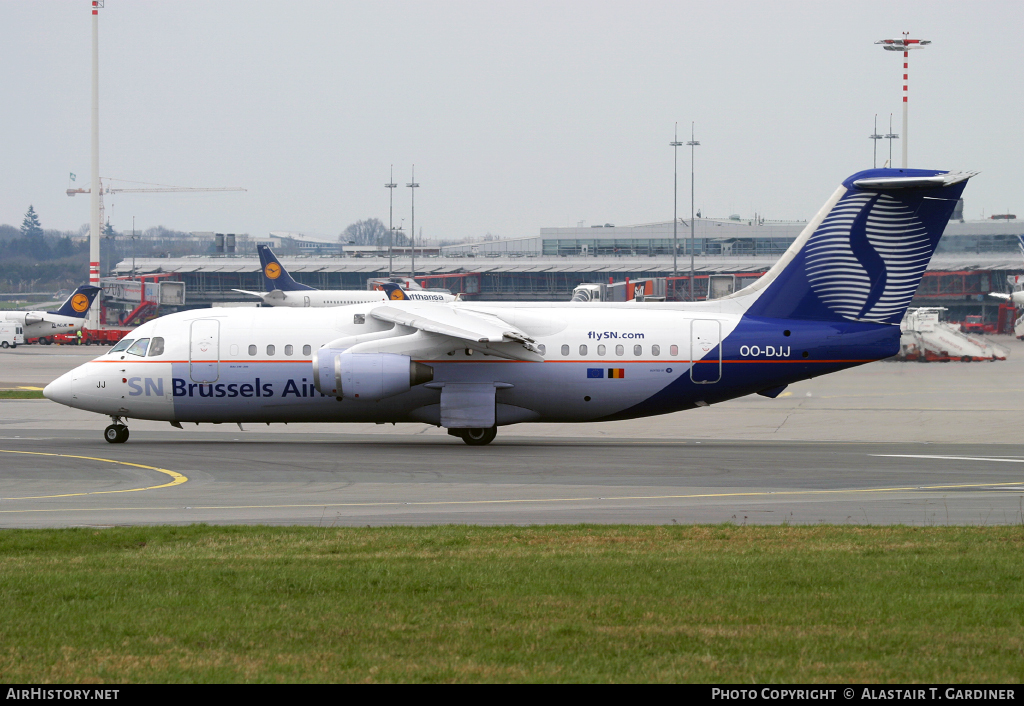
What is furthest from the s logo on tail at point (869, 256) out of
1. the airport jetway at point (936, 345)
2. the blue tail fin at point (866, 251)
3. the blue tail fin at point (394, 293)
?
the airport jetway at point (936, 345)

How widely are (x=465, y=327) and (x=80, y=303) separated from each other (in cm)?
6906

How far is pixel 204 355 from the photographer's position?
28547 millimetres

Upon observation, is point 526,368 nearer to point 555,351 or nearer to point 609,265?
point 555,351

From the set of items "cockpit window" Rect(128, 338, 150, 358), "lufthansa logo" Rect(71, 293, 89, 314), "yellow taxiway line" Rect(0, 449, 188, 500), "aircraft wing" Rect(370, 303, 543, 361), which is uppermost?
"lufthansa logo" Rect(71, 293, 89, 314)

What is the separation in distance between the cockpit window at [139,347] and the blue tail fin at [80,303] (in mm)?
62047

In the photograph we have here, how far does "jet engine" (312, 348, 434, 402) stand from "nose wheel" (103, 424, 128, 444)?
5.83m

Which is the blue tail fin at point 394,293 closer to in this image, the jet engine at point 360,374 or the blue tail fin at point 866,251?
the jet engine at point 360,374

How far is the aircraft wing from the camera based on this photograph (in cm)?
2634

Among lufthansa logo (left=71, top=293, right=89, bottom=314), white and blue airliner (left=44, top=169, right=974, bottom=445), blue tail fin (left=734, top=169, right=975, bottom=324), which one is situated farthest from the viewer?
lufthansa logo (left=71, top=293, right=89, bottom=314)

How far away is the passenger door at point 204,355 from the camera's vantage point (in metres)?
28.5

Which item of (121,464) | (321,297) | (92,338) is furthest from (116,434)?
(92,338)

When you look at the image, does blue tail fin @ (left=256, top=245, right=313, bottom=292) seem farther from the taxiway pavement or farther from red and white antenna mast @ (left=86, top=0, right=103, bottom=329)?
the taxiway pavement

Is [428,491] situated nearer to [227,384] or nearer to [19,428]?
[227,384]

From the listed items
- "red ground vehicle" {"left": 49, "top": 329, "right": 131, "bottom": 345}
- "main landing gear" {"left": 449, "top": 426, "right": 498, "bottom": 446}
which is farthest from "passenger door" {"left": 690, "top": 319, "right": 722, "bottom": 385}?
"red ground vehicle" {"left": 49, "top": 329, "right": 131, "bottom": 345}
